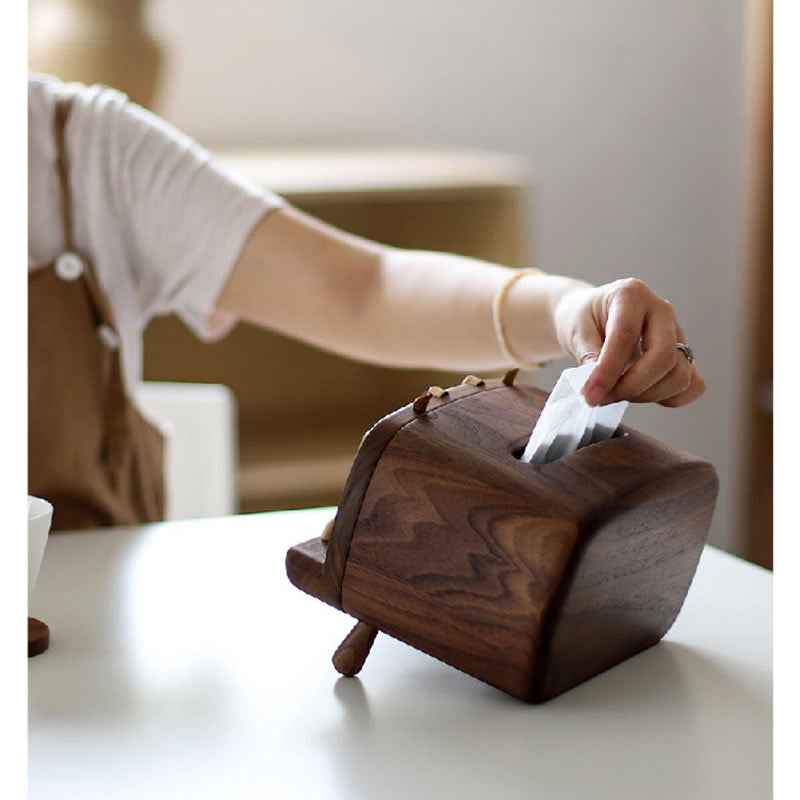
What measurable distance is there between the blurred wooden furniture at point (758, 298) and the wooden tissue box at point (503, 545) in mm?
2150

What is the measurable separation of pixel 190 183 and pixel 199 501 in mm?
551

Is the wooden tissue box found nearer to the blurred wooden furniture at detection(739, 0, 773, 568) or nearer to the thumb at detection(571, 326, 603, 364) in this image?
the thumb at detection(571, 326, 603, 364)

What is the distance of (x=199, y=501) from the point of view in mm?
1722

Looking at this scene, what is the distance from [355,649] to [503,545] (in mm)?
134

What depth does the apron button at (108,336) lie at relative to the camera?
4.37ft

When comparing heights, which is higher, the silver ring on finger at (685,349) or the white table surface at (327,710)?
the silver ring on finger at (685,349)

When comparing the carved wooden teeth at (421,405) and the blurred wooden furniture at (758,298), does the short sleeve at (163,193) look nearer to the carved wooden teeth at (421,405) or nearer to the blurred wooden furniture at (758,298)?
the carved wooden teeth at (421,405)

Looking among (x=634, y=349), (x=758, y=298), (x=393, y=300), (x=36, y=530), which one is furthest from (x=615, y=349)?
(x=758, y=298)

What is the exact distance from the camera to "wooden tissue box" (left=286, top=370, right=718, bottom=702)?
2.28ft

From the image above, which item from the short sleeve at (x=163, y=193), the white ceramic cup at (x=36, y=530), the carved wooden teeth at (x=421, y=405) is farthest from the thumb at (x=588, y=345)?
the short sleeve at (x=163, y=193)

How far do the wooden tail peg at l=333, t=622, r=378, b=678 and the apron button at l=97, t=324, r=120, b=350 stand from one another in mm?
666
